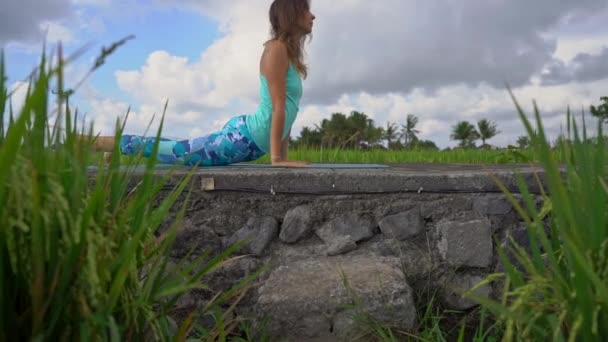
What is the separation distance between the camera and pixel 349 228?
2.79m

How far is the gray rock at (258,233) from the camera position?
279cm

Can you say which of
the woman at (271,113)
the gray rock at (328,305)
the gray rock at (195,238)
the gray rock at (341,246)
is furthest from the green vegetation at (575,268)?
the woman at (271,113)

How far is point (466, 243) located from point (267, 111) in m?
1.63

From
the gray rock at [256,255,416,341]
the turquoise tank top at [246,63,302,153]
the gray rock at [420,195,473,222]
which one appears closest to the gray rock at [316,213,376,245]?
the gray rock at [420,195,473,222]

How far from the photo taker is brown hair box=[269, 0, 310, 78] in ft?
12.6

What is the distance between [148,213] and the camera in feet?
4.20

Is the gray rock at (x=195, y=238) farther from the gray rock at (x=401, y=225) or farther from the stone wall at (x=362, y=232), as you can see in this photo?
the gray rock at (x=401, y=225)

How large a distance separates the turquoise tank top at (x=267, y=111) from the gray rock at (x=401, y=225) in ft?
4.19

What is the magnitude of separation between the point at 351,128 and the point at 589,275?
92.0 feet

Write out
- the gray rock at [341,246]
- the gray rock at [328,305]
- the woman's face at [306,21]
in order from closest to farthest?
the gray rock at [328,305], the gray rock at [341,246], the woman's face at [306,21]

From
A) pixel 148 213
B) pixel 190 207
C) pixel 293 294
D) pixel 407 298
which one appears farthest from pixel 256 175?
pixel 148 213

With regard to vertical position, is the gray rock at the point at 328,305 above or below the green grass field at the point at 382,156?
below

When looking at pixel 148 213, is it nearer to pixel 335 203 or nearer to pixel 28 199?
pixel 28 199

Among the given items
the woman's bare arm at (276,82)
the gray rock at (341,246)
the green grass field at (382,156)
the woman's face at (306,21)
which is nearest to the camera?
the gray rock at (341,246)
